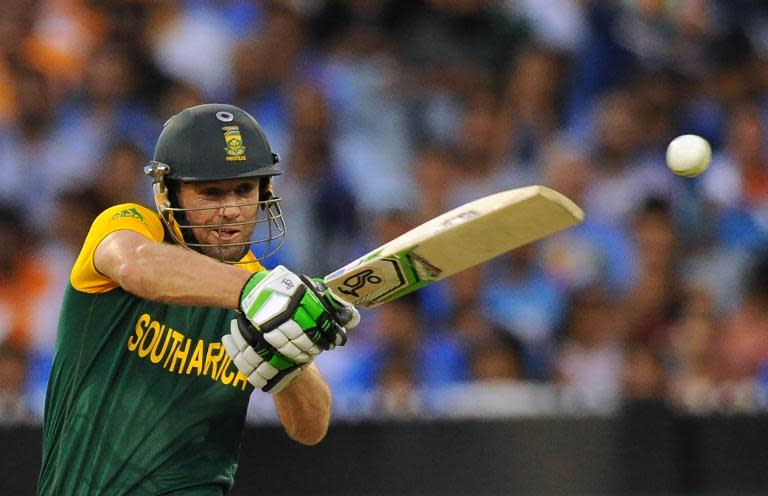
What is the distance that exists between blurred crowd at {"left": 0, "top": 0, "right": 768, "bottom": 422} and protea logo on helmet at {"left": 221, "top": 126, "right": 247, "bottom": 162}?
116 inches

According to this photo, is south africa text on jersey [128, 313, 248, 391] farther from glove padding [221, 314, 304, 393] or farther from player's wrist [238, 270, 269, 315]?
Result: player's wrist [238, 270, 269, 315]

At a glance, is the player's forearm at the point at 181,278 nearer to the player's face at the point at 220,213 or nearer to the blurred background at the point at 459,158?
the player's face at the point at 220,213

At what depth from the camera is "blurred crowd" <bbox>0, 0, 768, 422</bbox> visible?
7.14m

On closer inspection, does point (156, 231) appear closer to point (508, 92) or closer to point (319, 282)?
point (319, 282)

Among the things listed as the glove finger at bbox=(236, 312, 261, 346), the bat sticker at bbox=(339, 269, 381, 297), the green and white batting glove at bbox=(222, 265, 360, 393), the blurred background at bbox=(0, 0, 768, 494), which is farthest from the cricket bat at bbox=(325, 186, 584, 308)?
the blurred background at bbox=(0, 0, 768, 494)

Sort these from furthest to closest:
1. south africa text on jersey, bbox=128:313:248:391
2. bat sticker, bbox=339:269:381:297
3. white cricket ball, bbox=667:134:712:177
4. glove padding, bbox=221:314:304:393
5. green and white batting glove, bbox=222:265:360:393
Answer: white cricket ball, bbox=667:134:712:177
south africa text on jersey, bbox=128:313:248:391
bat sticker, bbox=339:269:381:297
glove padding, bbox=221:314:304:393
green and white batting glove, bbox=222:265:360:393

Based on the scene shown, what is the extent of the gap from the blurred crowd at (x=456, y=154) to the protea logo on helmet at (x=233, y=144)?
2.94m

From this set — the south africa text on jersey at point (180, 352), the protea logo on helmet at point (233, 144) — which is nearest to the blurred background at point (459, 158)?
the south africa text on jersey at point (180, 352)

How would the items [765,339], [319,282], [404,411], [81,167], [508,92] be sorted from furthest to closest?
[508,92] → [81,167] → [765,339] → [404,411] → [319,282]

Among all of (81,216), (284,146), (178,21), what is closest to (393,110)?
(284,146)

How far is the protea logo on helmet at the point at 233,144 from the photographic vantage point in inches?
154

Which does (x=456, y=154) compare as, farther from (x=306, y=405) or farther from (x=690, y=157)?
(x=306, y=405)

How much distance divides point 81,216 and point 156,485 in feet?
12.7

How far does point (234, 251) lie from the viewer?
3986 mm
